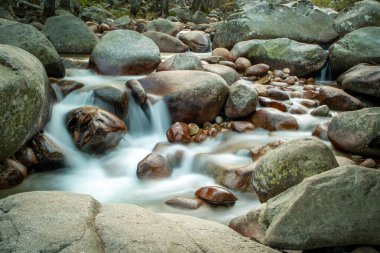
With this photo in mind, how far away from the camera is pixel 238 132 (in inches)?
264

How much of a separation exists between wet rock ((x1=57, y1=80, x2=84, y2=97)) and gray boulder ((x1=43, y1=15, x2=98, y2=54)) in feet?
11.5

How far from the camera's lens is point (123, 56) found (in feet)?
27.5

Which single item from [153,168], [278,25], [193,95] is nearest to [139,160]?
[153,168]

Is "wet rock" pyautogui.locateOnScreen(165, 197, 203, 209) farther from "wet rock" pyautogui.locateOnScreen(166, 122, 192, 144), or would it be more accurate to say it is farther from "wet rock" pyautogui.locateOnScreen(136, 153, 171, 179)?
"wet rock" pyautogui.locateOnScreen(166, 122, 192, 144)

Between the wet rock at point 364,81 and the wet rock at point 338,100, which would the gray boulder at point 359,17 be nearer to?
the wet rock at point 364,81

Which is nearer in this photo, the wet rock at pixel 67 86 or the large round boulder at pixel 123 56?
the wet rock at pixel 67 86

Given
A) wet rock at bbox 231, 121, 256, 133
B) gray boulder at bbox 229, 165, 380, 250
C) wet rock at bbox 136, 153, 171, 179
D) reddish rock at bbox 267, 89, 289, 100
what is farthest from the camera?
reddish rock at bbox 267, 89, 289, 100

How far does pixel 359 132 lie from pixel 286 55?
5065mm

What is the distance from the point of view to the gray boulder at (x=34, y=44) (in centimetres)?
706

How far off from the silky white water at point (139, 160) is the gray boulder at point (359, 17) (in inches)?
248

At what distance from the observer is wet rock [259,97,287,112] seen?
293 inches

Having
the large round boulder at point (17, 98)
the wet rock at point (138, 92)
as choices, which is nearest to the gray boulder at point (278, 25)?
the wet rock at point (138, 92)

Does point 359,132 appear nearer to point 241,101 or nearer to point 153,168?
point 241,101

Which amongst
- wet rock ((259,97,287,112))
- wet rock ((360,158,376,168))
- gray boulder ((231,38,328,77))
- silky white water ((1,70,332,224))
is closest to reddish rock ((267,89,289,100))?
wet rock ((259,97,287,112))
